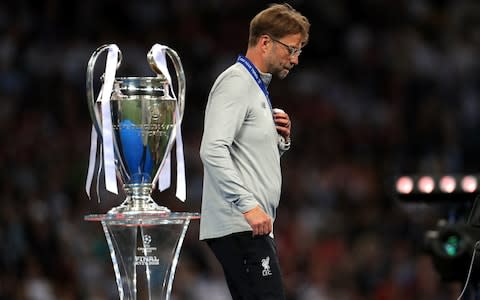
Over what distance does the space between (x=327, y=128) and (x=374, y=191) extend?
2.16ft

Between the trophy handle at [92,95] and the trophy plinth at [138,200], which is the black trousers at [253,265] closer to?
the trophy plinth at [138,200]

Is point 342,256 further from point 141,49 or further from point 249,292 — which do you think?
point 249,292

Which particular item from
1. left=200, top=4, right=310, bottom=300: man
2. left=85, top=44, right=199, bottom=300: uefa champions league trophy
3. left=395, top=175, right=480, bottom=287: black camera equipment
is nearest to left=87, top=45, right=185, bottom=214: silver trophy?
left=85, top=44, right=199, bottom=300: uefa champions league trophy

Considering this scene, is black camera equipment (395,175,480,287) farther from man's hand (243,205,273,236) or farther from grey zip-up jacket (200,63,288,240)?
man's hand (243,205,273,236)

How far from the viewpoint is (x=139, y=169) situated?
3861 mm

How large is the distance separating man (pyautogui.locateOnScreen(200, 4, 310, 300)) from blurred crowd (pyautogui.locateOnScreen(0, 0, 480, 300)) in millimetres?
3679

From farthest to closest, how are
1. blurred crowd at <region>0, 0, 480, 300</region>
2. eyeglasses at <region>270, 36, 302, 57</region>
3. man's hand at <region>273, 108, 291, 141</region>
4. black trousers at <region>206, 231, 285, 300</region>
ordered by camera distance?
1. blurred crowd at <region>0, 0, 480, 300</region>
2. man's hand at <region>273, 108, 291, 141</region>
3. eyeglasses at <region>270, 36, 302, 57</region>
4. black trousers at <region>206, 231, 285, 300</region>

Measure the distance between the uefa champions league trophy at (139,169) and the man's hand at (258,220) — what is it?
11.9 inches

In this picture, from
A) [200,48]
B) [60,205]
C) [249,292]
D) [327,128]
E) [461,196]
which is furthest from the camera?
[200,48]

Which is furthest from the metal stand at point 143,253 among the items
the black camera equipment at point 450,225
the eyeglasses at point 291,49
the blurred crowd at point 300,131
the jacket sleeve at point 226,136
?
the blurred crowd at point 300,131

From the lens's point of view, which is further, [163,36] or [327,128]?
[163,36]

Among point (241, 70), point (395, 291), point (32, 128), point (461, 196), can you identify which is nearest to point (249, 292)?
point (241, 70)

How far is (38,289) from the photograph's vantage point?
786 centimetres

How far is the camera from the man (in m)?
3.65
